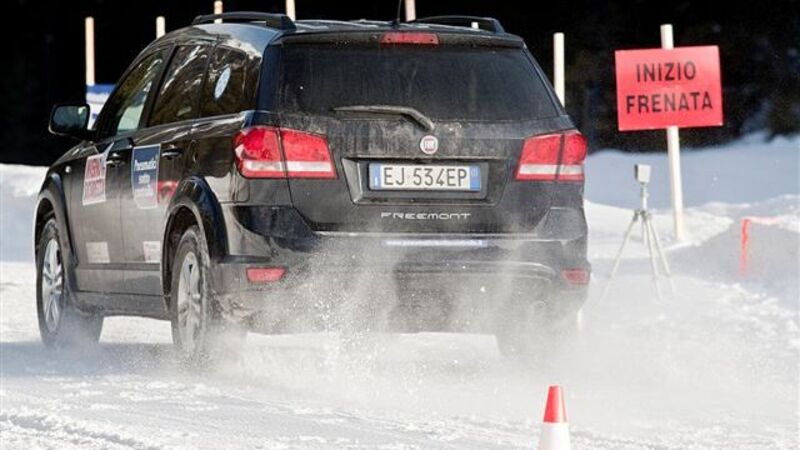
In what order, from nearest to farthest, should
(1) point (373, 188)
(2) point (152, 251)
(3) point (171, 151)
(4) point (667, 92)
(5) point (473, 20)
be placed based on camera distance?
1. (1) point (373, 188)
2. (3) point (171, 151)
3. (5) point (473, 20)
4. (2) point (152, 251)
5. (4) point (667, 92)

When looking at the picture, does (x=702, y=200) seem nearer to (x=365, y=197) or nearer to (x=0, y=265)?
(x=0, y=265)

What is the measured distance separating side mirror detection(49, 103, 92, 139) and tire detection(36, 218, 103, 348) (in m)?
0.60

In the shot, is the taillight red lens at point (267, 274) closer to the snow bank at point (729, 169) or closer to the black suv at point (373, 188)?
the black suv at point (373, 188)

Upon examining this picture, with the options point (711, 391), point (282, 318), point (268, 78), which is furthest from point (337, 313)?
point (711, 391)

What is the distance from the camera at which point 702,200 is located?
29.9m

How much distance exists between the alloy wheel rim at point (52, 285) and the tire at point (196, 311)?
1.75 m

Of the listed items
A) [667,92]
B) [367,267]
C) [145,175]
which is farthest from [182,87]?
[667,92]

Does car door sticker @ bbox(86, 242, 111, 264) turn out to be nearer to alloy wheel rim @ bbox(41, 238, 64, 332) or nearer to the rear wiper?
alloy wheel rim @ bbox(41, 238, 64, 332)

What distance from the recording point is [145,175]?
10.1 m

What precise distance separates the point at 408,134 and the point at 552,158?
0.68 m

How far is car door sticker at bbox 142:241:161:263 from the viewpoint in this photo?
9930 millimetres

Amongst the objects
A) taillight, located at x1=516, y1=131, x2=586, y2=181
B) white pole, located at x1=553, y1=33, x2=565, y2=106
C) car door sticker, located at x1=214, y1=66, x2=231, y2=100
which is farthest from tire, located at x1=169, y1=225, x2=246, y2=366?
white pole, located at x1=553, y1=33, x2=565, y2=106

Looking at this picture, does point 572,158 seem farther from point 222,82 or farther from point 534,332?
point 222,82

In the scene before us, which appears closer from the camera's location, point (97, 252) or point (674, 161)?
point (97, 252)
